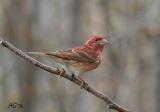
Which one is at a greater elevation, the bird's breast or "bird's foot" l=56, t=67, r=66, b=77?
"bird's foot" l=56, t=67, r=66, b=77

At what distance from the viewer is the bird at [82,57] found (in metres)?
8.13

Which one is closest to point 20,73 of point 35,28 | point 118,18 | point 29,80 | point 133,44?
point 29,80

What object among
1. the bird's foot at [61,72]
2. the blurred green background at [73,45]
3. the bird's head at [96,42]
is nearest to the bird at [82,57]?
the bird's head at [96,42]

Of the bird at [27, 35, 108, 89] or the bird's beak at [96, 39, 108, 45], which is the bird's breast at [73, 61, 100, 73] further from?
the bird's beak at [96, 39, 108, 45]

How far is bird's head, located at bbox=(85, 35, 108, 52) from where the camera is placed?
8445mm

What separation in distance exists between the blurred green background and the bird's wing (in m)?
3.64

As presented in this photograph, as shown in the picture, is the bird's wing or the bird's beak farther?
the bird's beak

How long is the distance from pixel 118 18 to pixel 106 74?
1930 mm

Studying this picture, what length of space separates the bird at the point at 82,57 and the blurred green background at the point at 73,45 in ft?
11.7

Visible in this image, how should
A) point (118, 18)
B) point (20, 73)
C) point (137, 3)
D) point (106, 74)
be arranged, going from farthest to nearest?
point (118, 18) → point (106, 74) → point (137, 3) → point (20, 73)

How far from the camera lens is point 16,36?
13.5 m

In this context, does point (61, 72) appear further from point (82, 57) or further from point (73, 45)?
point (73, 45)

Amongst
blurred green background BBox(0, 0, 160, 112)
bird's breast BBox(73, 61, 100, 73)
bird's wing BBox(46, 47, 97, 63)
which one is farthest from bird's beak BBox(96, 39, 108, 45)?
blurred green background BBox(0, 0, 160, 112)

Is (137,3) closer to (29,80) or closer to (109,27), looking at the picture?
(109,27)
